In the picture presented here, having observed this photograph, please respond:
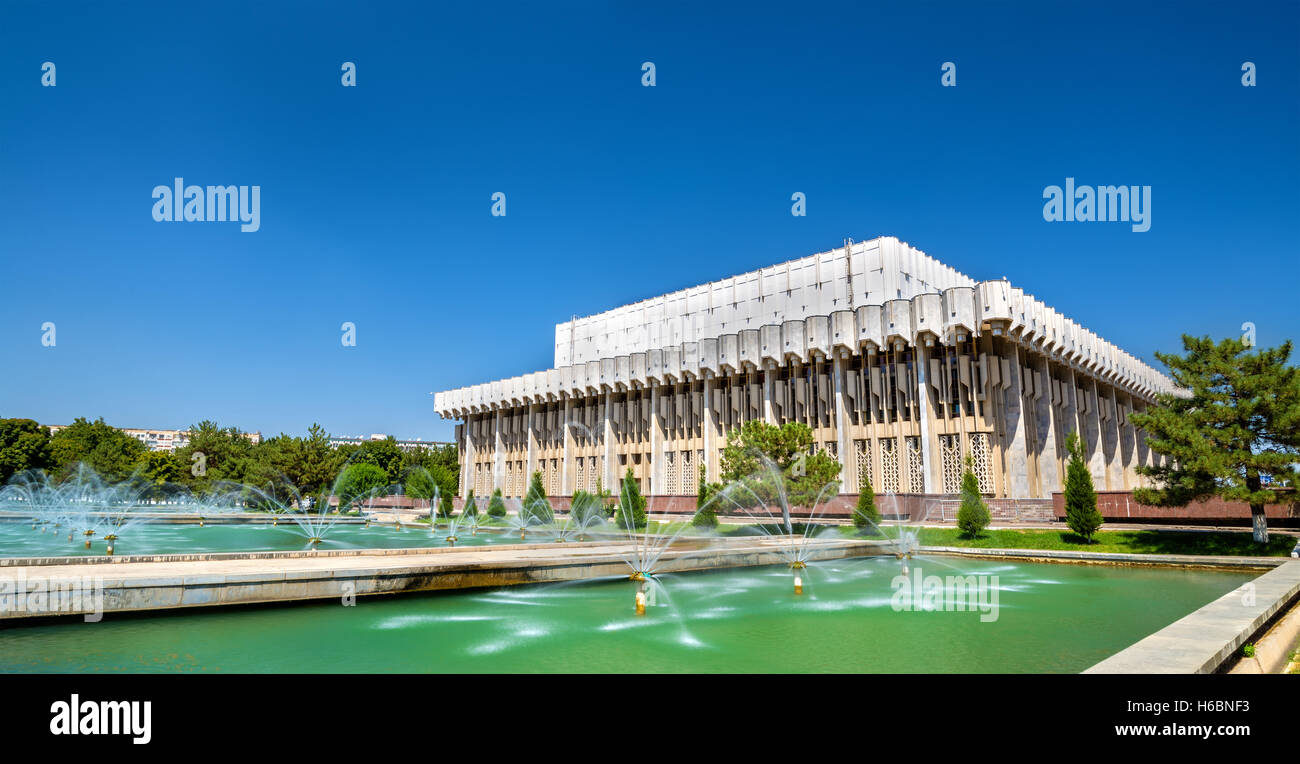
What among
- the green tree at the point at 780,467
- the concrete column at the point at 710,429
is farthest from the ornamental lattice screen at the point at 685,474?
the green tree at the point at 780,467

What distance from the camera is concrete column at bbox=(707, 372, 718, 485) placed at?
146ft

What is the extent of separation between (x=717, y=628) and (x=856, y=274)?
3908cm

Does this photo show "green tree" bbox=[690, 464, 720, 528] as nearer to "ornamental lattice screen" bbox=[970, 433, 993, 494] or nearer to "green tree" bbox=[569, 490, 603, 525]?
"green tree" bbox=[569, 490, 603, 525]

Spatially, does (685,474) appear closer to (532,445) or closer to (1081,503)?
(532,445)

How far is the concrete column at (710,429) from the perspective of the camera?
4450 cm

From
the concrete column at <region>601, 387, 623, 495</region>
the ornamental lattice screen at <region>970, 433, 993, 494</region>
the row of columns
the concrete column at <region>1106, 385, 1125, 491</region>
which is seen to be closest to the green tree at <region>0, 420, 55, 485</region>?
the row of columns

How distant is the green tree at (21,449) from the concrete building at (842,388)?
30907mm

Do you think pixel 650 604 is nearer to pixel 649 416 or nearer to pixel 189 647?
pixel 189 647

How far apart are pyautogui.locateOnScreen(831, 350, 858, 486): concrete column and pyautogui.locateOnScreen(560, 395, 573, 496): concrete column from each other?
2281 cm

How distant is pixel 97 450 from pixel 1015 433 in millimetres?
63690

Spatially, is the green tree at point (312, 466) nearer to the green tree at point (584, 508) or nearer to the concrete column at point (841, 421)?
the green tree at point (584, 508)

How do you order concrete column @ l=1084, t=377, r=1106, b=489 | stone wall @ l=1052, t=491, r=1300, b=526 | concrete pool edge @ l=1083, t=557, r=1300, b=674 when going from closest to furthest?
concrete pool edge @ l=1083, t=557, r=1300, b=674 < stone wall @ l=1052, t=491, r=1300, b=526 < concrete column @ l=1084, t=377, r=1106, b=489
